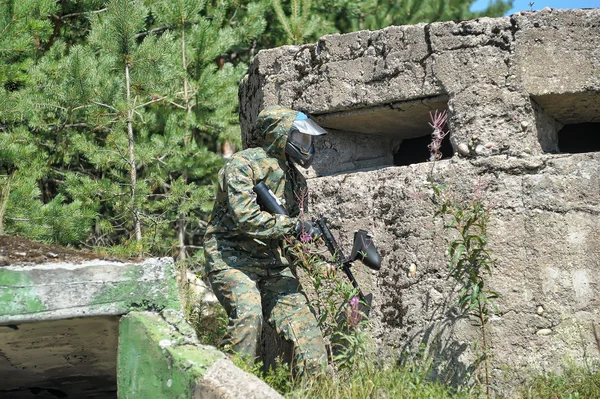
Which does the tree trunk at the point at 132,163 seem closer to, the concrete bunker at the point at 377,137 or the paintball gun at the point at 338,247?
the concrete bunker at the point at 377,137

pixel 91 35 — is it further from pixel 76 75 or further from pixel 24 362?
pixel 24 362

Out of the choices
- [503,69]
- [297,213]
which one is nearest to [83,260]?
[297,213]

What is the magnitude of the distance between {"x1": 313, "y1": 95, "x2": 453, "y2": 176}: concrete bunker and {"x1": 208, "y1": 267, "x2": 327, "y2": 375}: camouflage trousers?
84cm

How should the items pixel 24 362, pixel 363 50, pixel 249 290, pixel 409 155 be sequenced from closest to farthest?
pixel 24 362 < pixel 249 290 < pixel 363 50 < pixel 409 155

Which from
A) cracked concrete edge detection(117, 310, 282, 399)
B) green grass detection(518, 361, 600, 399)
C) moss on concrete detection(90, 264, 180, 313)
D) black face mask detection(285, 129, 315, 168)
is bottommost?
green grass detection(518, 361, 600, 399)

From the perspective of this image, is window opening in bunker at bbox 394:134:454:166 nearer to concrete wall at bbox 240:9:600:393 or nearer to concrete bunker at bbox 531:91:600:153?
concrete wall at bbox 240:9:600:393

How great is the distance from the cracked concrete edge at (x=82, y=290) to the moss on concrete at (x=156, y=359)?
0.09 metres

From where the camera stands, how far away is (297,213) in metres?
4.91

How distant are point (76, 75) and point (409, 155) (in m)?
2.81

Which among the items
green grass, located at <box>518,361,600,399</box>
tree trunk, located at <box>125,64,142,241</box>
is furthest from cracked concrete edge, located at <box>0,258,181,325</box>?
tree trunk, located at <box>125,64,142,241</box>

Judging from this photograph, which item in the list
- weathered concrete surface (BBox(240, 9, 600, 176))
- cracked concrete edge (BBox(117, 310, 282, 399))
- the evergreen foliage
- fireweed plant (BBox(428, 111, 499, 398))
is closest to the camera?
cracked concrete edge (BBox(117, 310, 282, 399))

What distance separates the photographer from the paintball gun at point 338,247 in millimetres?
4566

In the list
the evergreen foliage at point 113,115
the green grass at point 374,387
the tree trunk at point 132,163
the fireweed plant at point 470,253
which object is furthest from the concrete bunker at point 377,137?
the tree trunk at point 132,163

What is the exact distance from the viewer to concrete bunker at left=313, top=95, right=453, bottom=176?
4.89m
